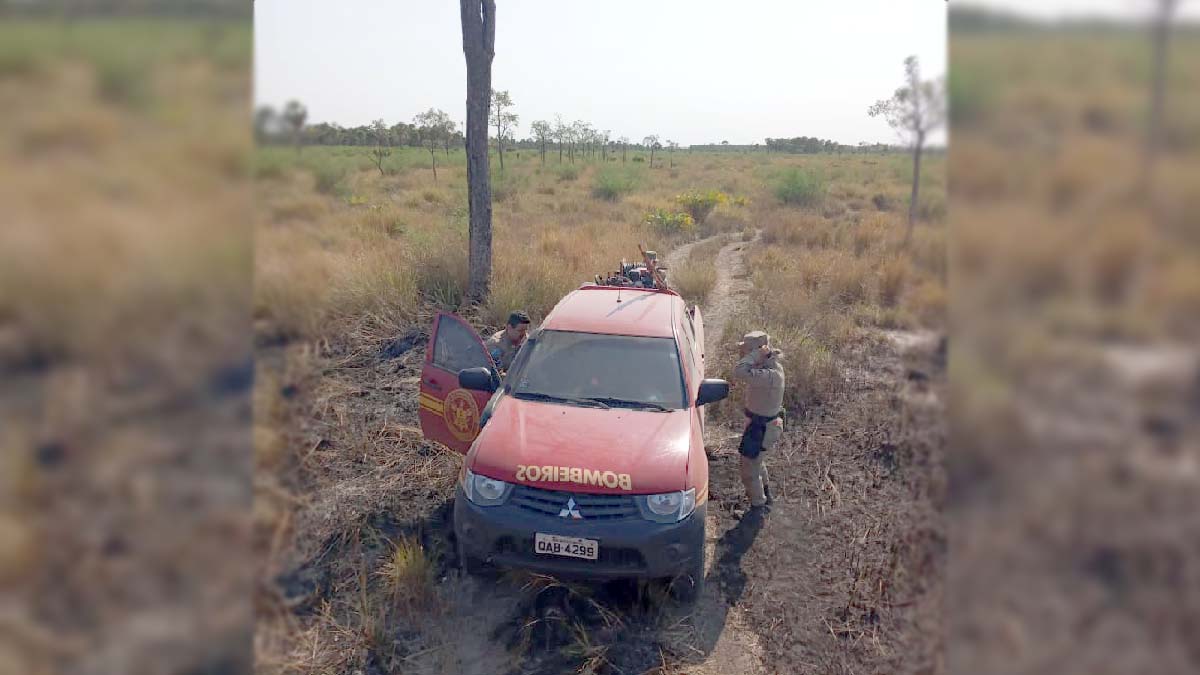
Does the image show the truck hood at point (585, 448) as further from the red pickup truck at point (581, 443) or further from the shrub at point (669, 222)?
the shrub at point (669, 222)

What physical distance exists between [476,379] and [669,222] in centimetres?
1678

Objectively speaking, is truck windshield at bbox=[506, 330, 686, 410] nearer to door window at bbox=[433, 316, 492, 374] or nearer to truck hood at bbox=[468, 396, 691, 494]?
truck hood at bbox=[468, 396, 691, 494]

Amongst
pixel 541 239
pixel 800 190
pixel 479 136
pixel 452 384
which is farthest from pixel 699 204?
pixel 452 384

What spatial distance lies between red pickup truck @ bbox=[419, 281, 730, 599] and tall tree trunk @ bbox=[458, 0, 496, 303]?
5543 millimetres

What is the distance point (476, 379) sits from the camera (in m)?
4.99

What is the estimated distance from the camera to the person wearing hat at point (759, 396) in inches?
204

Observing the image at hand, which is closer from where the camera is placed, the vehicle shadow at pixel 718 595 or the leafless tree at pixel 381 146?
the vehicle shadow at pixel 718 595

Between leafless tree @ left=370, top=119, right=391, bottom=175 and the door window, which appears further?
leafless tree @ left=370, top=119, right=391, bottom=175

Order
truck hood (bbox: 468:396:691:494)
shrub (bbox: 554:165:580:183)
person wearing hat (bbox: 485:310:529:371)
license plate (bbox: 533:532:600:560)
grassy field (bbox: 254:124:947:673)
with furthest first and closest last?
shrub (bbox: 554:165:580:183), person wearing hat (bbox: 485:310:529:371), truck hood (bbox: 468:396:691:494), license plate (bbox: 533:532:600:560), grassy field (bbox: 254:124:947:673)

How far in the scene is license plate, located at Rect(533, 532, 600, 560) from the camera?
13.0ft

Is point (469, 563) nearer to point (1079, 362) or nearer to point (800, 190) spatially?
point (1079, 362)

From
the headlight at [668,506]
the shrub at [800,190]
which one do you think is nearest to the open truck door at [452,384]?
the headlight at [668,506]

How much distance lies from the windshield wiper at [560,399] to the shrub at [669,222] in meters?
16.0

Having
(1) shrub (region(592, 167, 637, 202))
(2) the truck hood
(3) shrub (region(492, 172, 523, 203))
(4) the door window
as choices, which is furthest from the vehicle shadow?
(1) shrub (region(592, 167, 637, 202))
